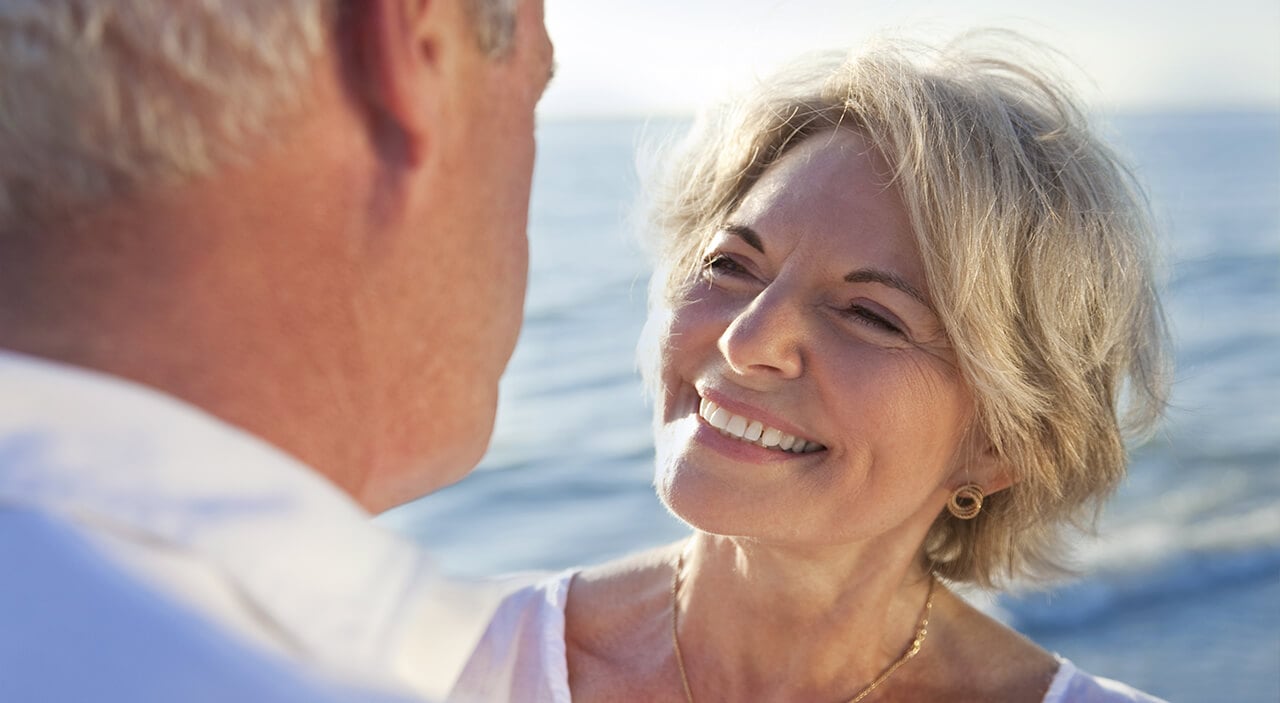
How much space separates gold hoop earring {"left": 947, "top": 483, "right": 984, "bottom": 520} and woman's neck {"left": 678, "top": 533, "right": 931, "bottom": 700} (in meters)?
0.14

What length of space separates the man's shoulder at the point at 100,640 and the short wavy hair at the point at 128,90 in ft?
0.79

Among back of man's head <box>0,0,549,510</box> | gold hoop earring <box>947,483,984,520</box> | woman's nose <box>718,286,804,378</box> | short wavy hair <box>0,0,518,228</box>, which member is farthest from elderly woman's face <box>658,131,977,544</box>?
short wavy hair <box>0,0,518,228</box>

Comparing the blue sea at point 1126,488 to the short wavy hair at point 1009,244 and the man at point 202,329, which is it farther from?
the man at point 202,329

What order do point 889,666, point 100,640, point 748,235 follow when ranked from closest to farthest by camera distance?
point 100,640 → point 748,235 → point 889,666

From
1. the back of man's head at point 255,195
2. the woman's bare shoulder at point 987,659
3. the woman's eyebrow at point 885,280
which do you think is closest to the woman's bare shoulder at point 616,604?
the woman's bare shoulder at point 987,659

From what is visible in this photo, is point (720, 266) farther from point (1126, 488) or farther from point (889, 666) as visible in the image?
point (1126, 488)

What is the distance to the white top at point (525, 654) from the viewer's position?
2.83 m

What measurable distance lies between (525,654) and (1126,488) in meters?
5.88

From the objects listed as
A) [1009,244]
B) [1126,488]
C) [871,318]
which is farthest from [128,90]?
[1126,488]

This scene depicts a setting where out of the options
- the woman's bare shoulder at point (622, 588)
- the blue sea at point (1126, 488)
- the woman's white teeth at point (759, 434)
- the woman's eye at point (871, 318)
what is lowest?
the blue sea at point (1126, 488)

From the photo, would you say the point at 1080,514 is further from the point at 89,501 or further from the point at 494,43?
the point at 89,501

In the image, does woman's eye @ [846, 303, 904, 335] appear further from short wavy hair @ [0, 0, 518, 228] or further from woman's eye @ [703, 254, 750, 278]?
short wavy hair @ [0, 0, 518, 228]

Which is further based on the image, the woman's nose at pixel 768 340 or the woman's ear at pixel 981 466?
the woman's ear at pixel 981 466

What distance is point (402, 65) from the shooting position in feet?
3.19
